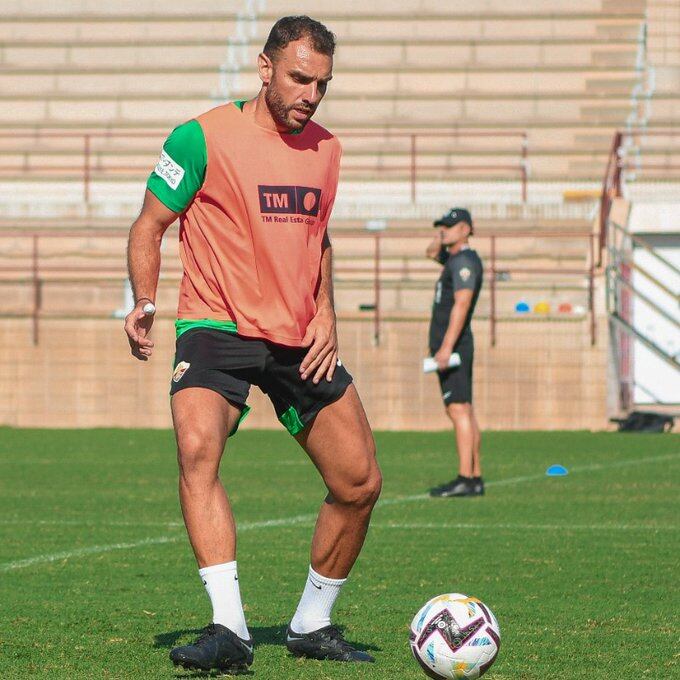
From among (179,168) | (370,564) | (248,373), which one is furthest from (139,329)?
(370,564)

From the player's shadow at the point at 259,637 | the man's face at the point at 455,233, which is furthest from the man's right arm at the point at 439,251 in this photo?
the player's shadow at the point at 259,637

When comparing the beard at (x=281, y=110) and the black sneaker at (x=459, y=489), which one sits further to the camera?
the black sneaker at (x=459, y=489)

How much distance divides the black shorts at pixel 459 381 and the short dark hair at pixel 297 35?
6252 millimetres

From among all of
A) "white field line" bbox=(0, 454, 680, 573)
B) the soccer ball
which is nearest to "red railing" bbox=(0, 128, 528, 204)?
"white field line" bbox=(0, 454, 680, 573)

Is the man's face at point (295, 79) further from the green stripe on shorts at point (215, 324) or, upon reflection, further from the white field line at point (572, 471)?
the white field line at point (572, 471)

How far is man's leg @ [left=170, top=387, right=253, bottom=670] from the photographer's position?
4.93 meters

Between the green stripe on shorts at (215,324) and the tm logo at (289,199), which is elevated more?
the tm logo at (289,199)

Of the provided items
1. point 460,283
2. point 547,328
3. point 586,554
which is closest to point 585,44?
point 547,328

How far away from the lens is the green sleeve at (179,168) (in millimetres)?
5117

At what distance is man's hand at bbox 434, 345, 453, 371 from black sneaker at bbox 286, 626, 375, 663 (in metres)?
5.88

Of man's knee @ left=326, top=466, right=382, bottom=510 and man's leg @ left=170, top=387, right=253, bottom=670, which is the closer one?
man's leg @ left=170, top=387, right=253, bottom=670

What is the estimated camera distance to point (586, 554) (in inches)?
319

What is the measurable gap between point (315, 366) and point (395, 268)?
15864 millimetres

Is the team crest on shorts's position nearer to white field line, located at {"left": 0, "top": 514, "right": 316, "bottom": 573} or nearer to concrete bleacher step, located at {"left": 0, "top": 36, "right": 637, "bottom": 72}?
white field line, located at {"left": 0, "top": 514, "right": 316, "bottom": 573}
